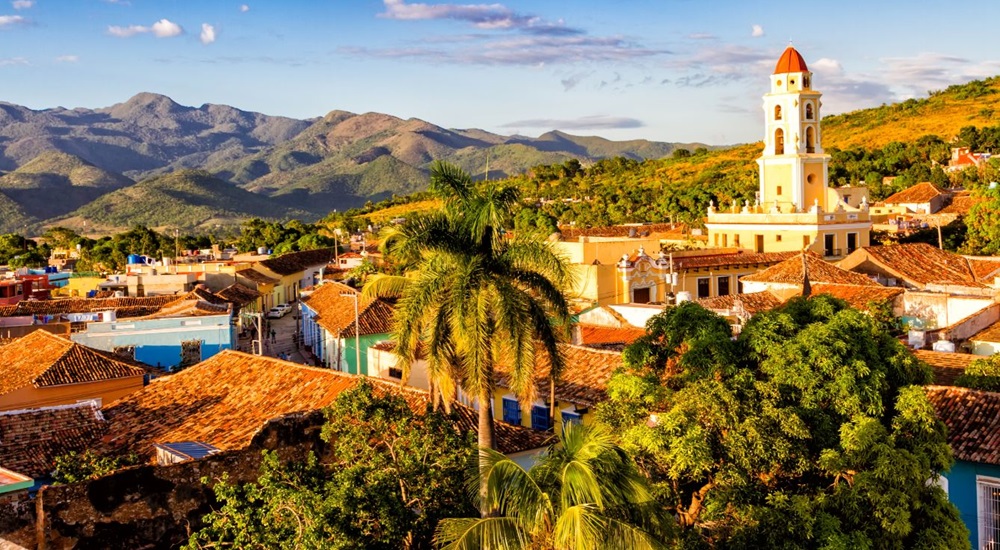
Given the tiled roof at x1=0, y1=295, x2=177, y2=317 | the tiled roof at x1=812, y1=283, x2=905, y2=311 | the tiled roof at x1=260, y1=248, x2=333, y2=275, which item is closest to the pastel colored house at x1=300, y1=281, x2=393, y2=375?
the tiled roof at x1=0, y1=295, x2=177, y2=317

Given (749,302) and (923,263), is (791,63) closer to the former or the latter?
(923,263)

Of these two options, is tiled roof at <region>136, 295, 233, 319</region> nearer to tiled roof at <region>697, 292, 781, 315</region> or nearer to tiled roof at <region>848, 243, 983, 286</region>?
tiled roof at <region>697, 292, 781, 315</region>

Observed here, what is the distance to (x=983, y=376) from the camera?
15.9 meters

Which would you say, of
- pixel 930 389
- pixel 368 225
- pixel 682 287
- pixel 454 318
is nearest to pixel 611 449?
pixel 454 318

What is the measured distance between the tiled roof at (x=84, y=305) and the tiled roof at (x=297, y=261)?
671 inches

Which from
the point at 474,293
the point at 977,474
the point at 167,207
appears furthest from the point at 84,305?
the point at 167,207

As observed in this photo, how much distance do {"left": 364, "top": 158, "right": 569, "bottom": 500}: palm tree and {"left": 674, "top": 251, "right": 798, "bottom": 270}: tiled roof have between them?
23.1m

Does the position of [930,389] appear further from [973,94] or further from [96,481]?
[973,94]

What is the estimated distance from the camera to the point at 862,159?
266 feet

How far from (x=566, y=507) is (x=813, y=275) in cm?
2352

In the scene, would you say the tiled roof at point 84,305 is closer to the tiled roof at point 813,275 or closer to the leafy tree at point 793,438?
the tiled roof at point 813,275

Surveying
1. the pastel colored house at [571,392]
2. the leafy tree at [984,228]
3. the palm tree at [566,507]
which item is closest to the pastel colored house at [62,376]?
the pastel colored house at [571,392]

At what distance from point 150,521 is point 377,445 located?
2715mm

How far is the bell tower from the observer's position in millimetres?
41719
